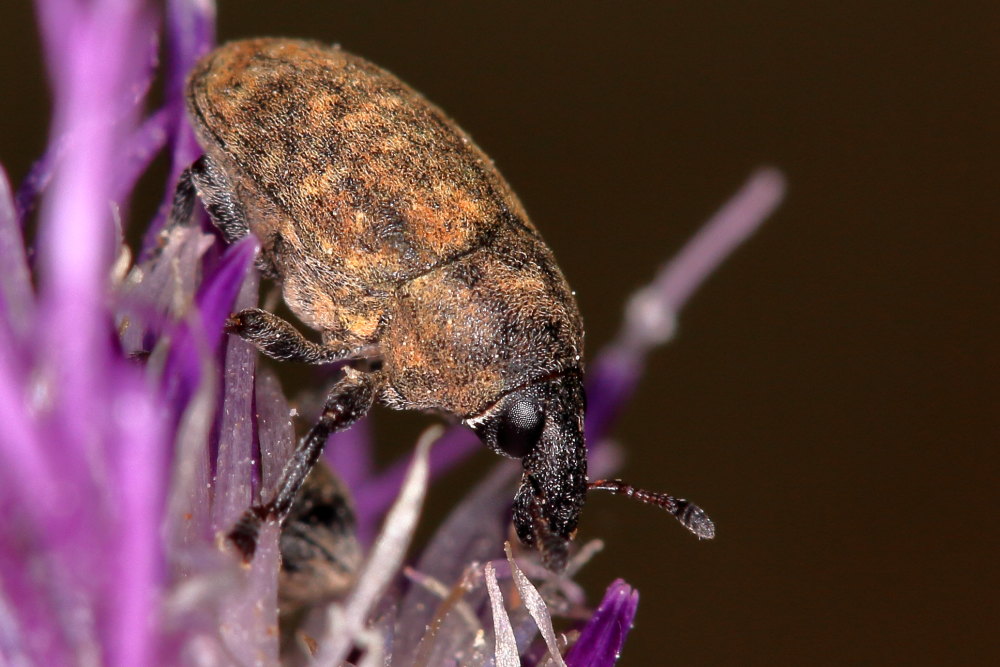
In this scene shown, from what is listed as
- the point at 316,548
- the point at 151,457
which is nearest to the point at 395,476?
the point at 316,548

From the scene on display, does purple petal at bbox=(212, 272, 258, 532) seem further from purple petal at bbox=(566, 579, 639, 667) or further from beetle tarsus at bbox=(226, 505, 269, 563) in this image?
purple petal at bbox=(566, 579, 639, 667)

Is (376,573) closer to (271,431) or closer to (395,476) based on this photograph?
(271,431)

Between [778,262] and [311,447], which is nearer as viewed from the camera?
[311,447]

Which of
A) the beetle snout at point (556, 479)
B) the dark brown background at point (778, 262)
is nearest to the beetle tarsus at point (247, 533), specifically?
the beetle snout at point (556, 479)

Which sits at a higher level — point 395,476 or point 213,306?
point 213,306

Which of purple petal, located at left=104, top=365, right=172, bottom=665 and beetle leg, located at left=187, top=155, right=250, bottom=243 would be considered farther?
beetle leg, located at left=187, top=155, right=250, bottom=243

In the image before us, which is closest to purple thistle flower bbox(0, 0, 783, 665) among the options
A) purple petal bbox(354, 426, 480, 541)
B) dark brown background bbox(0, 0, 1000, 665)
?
purple petal bbox(354, 426, 480, 541)
